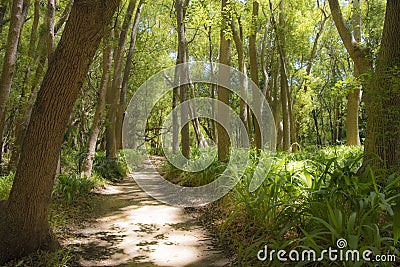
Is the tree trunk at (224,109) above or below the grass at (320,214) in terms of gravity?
above

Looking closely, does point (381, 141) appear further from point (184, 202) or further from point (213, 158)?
point (213, 158)

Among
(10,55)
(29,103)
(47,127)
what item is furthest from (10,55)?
(47,127)

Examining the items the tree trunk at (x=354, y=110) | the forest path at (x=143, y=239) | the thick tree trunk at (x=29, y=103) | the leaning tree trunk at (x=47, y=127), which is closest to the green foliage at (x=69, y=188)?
the forest path at (x=143, y=239)

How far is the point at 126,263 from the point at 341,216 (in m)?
2.65

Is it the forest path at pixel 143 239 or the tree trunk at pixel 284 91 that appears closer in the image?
the forest path at pixel 143 239

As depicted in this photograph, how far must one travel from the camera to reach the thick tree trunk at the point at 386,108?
4.39 metres

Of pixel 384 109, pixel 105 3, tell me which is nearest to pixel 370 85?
pixel 384 109

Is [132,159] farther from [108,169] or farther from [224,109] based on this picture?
[224,109]

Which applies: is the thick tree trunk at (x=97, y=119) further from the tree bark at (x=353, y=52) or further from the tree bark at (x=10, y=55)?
the tree bark at (x=353, y=52)

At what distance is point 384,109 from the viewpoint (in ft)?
14.1

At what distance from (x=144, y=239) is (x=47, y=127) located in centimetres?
245

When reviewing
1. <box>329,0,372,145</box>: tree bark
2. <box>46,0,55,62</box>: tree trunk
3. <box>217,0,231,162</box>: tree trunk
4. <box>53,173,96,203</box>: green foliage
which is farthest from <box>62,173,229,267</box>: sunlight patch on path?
<box>329,0,372,145</box>: tree bark

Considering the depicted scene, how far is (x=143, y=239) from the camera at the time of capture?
5.32m

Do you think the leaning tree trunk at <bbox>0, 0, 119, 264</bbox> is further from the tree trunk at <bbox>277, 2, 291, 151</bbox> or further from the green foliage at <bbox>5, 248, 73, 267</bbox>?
the tree trunk at <bbox>277, 2, 291, 151</bbox>
